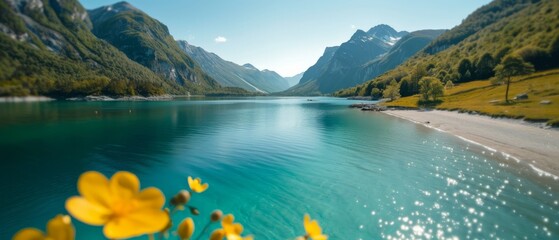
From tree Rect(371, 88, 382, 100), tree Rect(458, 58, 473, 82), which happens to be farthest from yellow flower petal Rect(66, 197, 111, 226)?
tree Rect(371, 88, 382, 100)

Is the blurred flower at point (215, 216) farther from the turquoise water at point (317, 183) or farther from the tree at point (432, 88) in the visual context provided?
the tree at point (432, 88)

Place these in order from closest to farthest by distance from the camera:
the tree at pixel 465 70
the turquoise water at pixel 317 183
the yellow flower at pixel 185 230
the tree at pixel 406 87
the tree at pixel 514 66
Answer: the yellow flower at pixel 185 230
the turquoise water at pixel 317 183
the tree at pixel 514 66
the tree at pixel 465 70
the tree at pixel 406 87

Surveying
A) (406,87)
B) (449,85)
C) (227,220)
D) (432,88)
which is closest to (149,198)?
(227,220)

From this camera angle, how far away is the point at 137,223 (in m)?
1.22

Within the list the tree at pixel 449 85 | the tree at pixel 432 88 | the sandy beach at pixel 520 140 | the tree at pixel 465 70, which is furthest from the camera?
the tree at pixel 465 70

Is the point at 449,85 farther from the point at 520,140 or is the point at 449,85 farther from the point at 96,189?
the point at 96,189

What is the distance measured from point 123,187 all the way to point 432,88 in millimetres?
98902

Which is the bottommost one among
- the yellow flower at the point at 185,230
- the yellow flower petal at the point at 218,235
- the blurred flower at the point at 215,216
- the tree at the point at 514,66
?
the yellow flower petal at the point at 218,235

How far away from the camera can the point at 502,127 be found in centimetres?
3850

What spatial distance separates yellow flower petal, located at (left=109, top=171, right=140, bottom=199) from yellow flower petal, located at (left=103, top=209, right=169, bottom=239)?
0.34 ft

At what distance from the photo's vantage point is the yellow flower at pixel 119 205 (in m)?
1.18

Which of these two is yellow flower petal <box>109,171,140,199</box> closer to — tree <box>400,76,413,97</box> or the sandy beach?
the sandy beach

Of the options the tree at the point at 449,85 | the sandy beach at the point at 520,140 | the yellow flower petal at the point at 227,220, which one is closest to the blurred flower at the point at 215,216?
the yellow flower petal at the point at 227,220

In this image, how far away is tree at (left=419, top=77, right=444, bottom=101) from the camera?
281 ft
